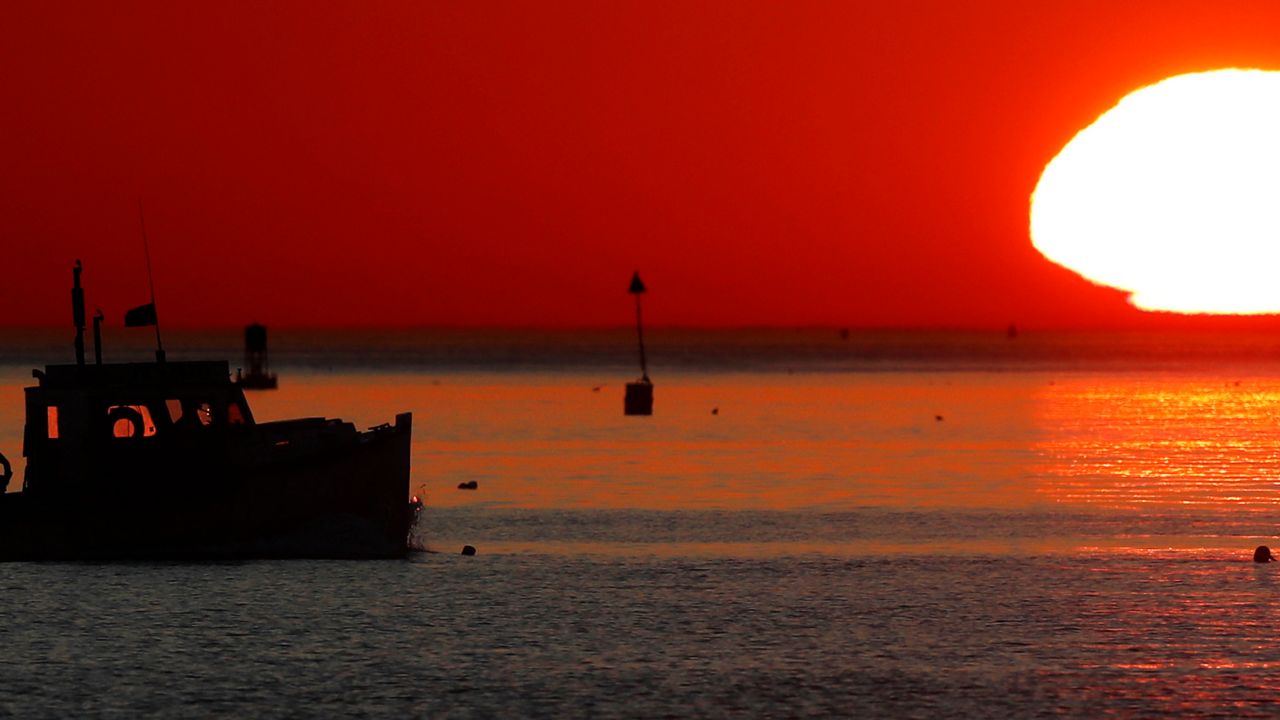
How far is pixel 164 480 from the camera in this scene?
3425 centimetres

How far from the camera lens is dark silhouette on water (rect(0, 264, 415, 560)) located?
34062 millimetres

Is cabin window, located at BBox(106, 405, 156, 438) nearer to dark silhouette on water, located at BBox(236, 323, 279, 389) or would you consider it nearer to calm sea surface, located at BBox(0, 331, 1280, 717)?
calm sea surface, located at BBox(0, 331, 1280, 717)

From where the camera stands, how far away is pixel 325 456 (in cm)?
3456

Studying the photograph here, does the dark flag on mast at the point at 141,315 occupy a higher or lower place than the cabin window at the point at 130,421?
higher

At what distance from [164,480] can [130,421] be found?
1321 mm

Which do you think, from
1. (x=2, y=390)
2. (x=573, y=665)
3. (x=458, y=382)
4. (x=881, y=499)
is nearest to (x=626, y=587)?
(x=573, y=665)

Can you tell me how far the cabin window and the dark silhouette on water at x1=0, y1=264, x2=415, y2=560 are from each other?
0.02 m

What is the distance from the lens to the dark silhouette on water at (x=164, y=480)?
1341 inches

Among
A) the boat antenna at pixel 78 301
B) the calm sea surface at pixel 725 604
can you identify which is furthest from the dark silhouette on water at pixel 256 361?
the boat antenna at pixel 78 301

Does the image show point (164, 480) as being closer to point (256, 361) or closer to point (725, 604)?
point (725, 604)

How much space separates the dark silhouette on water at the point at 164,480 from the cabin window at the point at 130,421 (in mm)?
19

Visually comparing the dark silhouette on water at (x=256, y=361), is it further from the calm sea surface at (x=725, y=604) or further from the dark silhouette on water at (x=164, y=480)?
the dark silhouette on water at (x=164, y=480)

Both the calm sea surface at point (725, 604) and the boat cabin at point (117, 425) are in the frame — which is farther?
the boat cabin at point (117, 425)

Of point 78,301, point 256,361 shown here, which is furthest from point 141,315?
point 256,361
